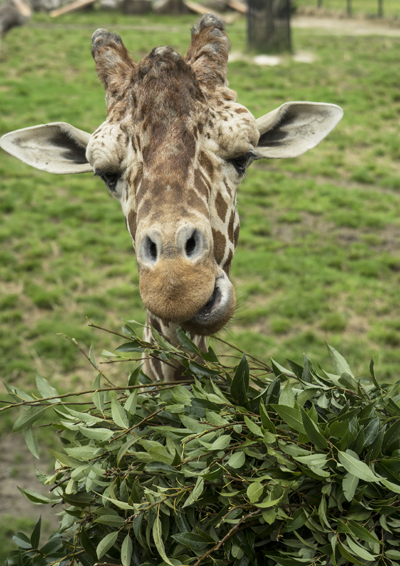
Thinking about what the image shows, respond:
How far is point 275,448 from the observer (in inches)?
79.9

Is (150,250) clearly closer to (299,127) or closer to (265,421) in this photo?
(265,421)

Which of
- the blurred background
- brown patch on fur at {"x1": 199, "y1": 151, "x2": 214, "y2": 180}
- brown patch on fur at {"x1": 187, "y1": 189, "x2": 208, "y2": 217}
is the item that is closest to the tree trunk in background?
the blurred background

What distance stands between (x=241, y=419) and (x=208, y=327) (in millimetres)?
510

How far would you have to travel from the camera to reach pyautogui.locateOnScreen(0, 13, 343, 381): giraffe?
234cm

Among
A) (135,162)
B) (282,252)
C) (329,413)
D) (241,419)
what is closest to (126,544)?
(241,419)

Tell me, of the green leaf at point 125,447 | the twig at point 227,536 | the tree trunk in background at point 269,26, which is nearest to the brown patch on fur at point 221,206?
the green leaf at point 125,447

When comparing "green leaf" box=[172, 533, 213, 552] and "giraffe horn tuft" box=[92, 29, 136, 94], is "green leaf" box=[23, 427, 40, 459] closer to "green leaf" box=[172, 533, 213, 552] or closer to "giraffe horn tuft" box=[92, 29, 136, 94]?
"green leaf" box=[172, 533, 213, 552]

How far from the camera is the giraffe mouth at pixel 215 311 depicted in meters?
2.48

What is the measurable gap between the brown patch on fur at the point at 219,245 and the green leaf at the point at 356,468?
1.24m

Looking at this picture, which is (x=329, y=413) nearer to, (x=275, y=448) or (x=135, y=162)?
(x=275, y=448)

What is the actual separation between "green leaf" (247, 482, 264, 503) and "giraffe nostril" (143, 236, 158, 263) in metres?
1.01

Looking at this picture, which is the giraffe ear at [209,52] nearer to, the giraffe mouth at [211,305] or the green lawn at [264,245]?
the giraffe mouth at [211,305]

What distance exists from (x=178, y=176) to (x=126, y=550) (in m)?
1.58

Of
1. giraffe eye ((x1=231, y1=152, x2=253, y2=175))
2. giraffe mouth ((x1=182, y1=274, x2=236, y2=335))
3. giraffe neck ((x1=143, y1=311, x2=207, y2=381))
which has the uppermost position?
giraffe eye ((x1=231, y1=152, x2=253, y2=175))
